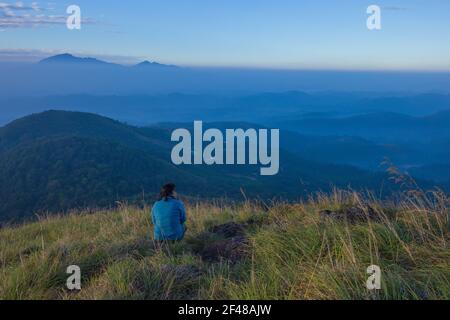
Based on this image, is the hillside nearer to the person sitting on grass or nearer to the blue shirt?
the person sitting on grass

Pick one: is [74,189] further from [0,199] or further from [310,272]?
[310,272]

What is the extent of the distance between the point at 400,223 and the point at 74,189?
81642mm

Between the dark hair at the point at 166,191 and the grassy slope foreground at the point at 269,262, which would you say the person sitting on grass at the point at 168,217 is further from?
the grassy slope foreground at the point at 269,262

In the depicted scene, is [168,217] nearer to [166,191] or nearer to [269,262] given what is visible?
[166,191]

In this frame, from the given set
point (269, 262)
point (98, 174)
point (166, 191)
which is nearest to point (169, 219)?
point (166, 191)

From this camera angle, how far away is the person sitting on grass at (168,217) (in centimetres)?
635

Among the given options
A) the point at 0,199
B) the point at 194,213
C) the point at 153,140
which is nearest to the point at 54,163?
the point at 0,199

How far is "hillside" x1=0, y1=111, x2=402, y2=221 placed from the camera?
76.8m

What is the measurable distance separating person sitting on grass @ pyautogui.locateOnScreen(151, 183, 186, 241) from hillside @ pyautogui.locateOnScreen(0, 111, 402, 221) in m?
44.6

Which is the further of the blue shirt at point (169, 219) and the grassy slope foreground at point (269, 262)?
the blue shirt at point (169, 219)

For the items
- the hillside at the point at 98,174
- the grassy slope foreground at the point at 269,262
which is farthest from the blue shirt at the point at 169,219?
the hillside at the point at 98,174

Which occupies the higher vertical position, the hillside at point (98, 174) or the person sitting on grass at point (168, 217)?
the person sitting on grass at point (168, 217)

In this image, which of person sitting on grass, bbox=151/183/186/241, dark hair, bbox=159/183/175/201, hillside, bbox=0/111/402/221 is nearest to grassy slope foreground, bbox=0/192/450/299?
person sitting on grass, bbox=151/183/186/241

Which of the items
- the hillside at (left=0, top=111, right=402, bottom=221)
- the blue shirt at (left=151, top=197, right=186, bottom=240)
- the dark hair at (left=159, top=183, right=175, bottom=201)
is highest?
the dark hair at (left=159, top=183, right=175, bottom=201)
